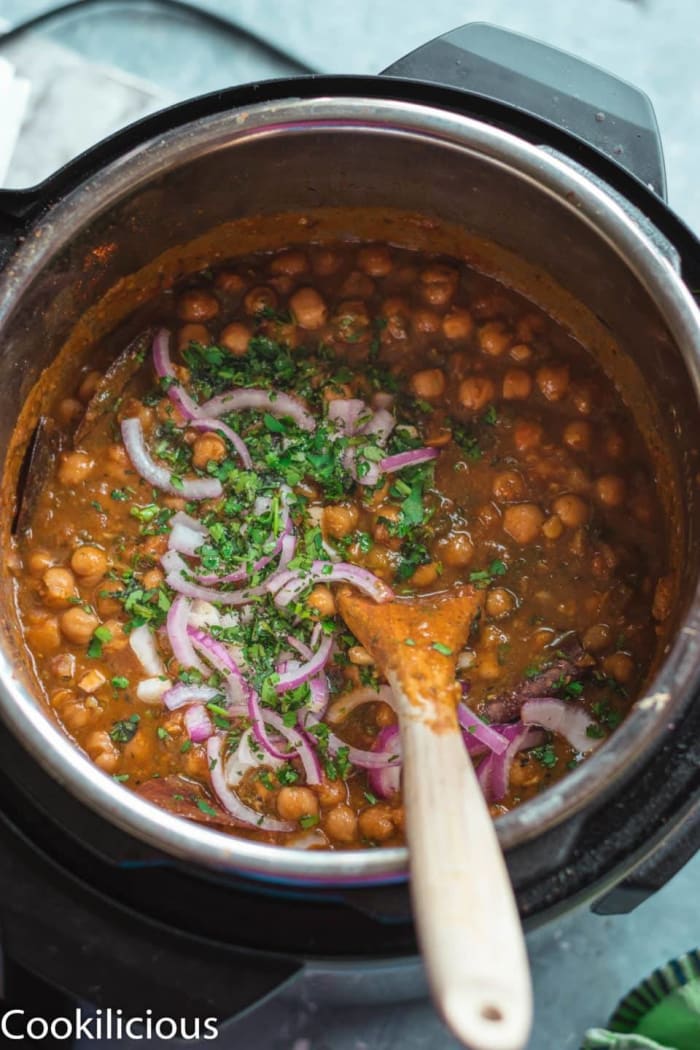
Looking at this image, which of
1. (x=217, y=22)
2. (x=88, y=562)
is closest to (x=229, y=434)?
(x=88, y=562)

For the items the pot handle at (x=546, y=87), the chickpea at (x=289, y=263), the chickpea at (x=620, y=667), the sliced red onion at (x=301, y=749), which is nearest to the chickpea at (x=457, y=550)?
the chickpea at (x=620, y=667)

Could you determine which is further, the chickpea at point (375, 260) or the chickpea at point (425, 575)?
the chickpea at point (375, 260)

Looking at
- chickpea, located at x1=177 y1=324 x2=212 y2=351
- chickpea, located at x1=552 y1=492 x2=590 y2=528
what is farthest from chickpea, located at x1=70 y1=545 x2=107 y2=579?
chickpea, located at x1=552 y1=492 x2=590 y2=528

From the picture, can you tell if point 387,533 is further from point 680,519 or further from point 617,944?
point 617,944

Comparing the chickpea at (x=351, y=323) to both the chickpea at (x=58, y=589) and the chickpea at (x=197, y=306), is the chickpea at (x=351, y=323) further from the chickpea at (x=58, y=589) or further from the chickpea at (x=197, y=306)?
the chickpea at (x=58, y=589)

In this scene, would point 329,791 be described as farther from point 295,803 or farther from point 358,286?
point 358,286

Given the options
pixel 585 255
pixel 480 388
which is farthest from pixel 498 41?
Answer: pixel 480 388
